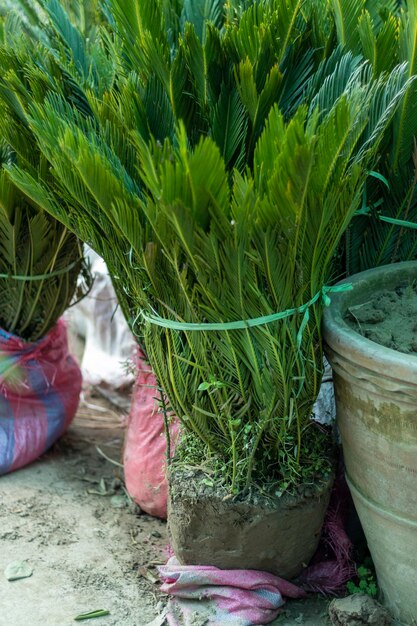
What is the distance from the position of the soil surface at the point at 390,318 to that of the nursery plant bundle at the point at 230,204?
14cm

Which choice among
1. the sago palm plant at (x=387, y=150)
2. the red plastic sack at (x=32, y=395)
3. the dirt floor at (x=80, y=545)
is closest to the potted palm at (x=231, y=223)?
the sago palm plant at (x=387, y=150)

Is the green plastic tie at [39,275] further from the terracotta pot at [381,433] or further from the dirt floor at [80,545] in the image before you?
the terracotta pot at [381,433]

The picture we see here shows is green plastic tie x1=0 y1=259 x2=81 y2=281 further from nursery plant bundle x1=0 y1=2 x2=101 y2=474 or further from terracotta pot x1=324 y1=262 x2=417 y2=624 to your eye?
terracotta pot x1=324 y1=262 x2=417 y2=624

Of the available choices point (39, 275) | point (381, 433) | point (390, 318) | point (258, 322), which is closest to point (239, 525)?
point (381, 433)

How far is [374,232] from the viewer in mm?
2541

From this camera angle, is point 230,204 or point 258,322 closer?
point 230,204

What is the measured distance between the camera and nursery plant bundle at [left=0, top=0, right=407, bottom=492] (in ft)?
6.37

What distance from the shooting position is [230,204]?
1936 millimetres

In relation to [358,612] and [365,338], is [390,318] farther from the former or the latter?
[358,612]


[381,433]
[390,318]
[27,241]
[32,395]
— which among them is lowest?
[32,395]

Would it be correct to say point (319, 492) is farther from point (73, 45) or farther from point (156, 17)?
point (73, 45)

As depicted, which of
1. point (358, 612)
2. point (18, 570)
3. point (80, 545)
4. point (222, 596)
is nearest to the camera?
point (358, 612)

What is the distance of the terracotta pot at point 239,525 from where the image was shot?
7.52 ft

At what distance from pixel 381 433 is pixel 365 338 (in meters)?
0.24
